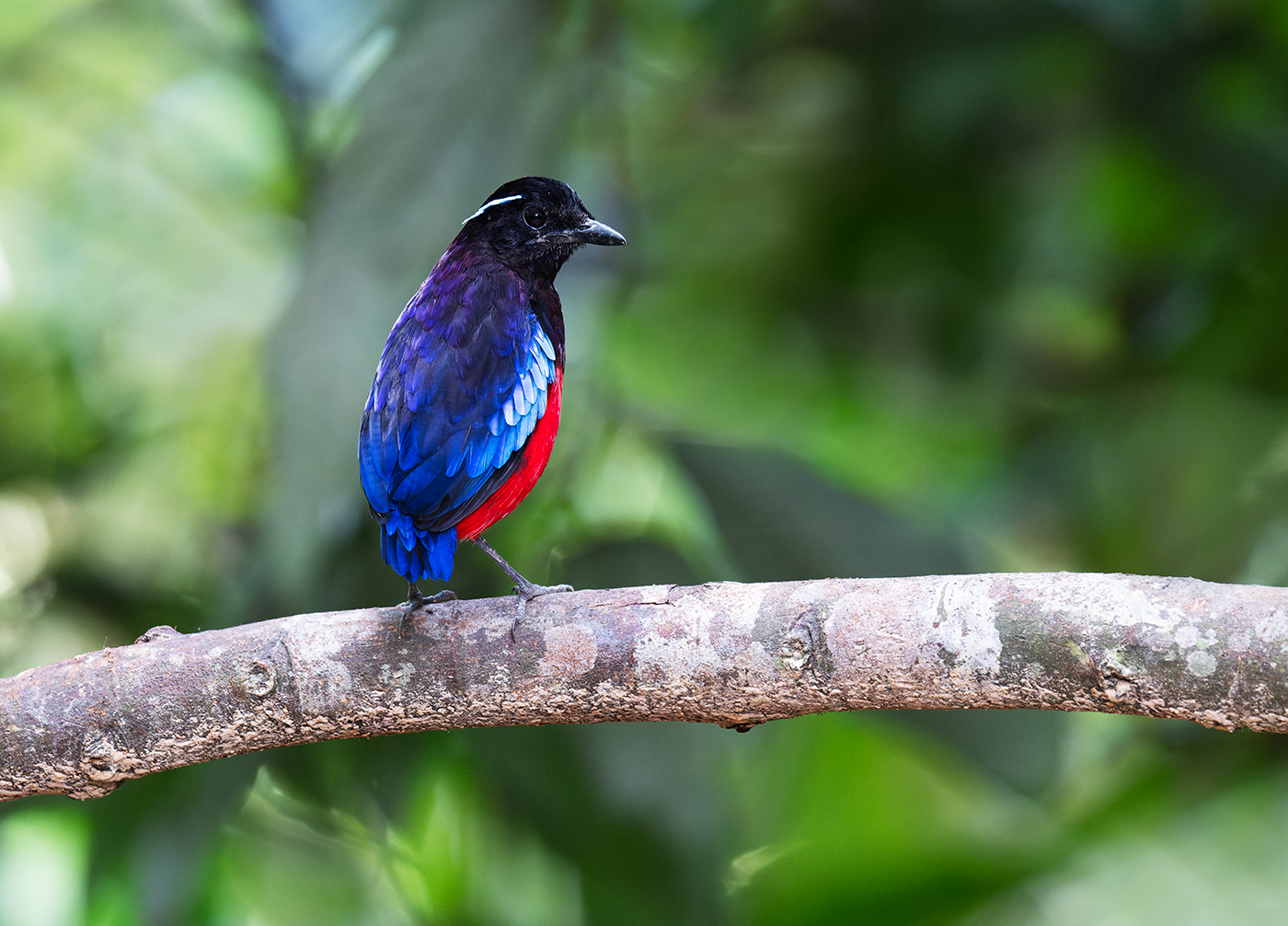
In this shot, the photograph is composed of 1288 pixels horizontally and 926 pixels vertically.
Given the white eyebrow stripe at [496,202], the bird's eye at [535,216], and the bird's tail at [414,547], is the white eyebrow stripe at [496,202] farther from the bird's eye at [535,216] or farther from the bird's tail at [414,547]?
the bird's tail at [414,547]

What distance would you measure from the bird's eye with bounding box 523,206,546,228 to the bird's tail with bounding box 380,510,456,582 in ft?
1.72

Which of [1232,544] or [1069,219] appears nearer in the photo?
[1232,544]

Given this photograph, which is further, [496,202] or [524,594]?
[496,202]

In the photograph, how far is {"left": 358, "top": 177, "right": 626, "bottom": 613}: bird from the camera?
1.60 m

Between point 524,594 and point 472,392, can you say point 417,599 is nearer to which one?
point 524,594

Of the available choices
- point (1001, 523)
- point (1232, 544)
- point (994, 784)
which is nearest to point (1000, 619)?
point (994, 784)

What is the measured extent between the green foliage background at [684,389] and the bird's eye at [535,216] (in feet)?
1.42

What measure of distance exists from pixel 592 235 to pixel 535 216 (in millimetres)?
95

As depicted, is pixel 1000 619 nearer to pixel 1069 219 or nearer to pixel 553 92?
pixel 553 92

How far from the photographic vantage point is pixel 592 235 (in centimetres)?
186

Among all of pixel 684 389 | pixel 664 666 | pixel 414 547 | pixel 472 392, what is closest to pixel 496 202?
pixel 472 392

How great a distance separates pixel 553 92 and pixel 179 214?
1.75m

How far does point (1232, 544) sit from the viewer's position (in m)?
2.86

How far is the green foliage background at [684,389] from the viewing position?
2359 millimetres
